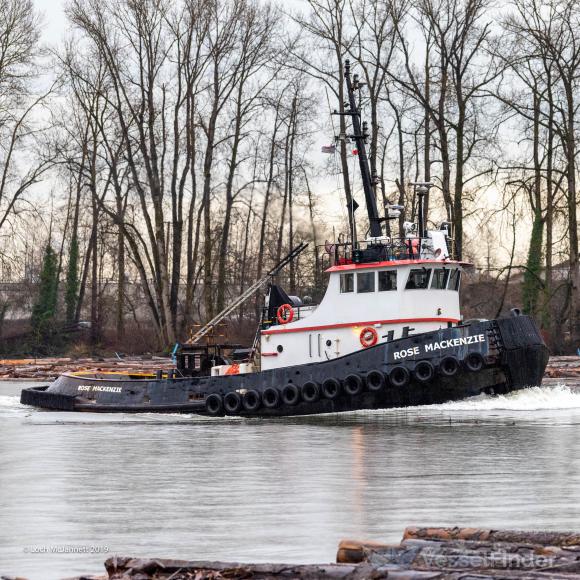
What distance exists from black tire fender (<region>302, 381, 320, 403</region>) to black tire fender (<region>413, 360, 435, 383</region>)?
1.97 metres

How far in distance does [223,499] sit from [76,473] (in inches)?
126

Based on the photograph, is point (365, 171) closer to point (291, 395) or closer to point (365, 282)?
point (365, 282)

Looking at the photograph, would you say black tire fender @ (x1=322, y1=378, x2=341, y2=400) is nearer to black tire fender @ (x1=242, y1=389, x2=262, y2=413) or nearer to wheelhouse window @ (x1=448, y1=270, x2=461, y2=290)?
black tire fender @ (x1=242, y1=389, x2=262, y2=413)

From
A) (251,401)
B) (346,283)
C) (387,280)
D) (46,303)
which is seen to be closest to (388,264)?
(387,280)

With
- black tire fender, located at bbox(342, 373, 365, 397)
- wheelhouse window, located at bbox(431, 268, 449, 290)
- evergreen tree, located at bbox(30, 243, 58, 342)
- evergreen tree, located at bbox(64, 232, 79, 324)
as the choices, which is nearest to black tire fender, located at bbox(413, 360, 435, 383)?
black tire fender, located at bbox(342, 373, 365, 397)

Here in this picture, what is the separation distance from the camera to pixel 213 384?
81.6ft

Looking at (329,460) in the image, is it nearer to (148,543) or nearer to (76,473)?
(76,473)

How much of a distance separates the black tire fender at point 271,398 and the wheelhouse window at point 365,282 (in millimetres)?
2619

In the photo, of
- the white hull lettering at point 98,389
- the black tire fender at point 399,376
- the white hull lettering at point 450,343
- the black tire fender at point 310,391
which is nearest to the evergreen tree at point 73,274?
the white hull lettering at point 98,389

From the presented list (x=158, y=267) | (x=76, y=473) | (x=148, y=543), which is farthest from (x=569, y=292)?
(x=148, y=543)

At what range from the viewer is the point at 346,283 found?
23.8m

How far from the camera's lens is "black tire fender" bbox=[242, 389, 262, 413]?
78.9 ft

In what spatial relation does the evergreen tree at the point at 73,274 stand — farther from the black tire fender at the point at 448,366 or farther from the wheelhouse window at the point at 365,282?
the black tire fender at the point at 448,366

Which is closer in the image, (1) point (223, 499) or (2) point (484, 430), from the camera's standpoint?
(1) point (223, 499)
